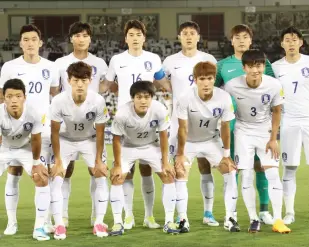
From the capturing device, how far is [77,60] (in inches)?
292

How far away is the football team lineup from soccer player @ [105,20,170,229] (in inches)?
0.4

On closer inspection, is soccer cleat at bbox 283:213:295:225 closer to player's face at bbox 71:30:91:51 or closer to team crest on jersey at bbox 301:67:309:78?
team crest on jersey at bbox 301:67:309:78

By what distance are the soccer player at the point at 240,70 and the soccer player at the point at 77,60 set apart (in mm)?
1214

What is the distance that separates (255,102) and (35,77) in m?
2.14

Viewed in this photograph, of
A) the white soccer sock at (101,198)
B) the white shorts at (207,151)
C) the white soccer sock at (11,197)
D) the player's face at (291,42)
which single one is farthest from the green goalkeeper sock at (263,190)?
the white soccer sock at (11,197)

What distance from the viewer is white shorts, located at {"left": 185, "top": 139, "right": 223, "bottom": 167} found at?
22.9 ft

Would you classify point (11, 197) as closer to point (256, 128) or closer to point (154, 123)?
point (154, 123)

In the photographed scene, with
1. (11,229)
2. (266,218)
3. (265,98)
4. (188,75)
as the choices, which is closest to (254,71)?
(265,98)

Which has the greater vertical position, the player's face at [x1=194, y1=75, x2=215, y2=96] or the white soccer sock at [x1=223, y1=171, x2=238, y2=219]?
the player's face at [x1=194, y1=75, x2=215, y2=96]

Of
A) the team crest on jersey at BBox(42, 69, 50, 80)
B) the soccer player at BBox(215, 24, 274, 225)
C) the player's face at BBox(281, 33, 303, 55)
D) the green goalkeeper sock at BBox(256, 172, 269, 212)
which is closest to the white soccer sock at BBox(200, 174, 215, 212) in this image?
the soccer player at BBox(215, 24, 274, 225)

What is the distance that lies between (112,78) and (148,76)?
366 mm

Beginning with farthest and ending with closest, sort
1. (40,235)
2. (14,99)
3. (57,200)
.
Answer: (57,200)
(40,235)
(14,99)

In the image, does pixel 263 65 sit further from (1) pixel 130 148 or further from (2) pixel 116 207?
(2) pixel 116 207

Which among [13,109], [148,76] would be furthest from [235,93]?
[13,109]
